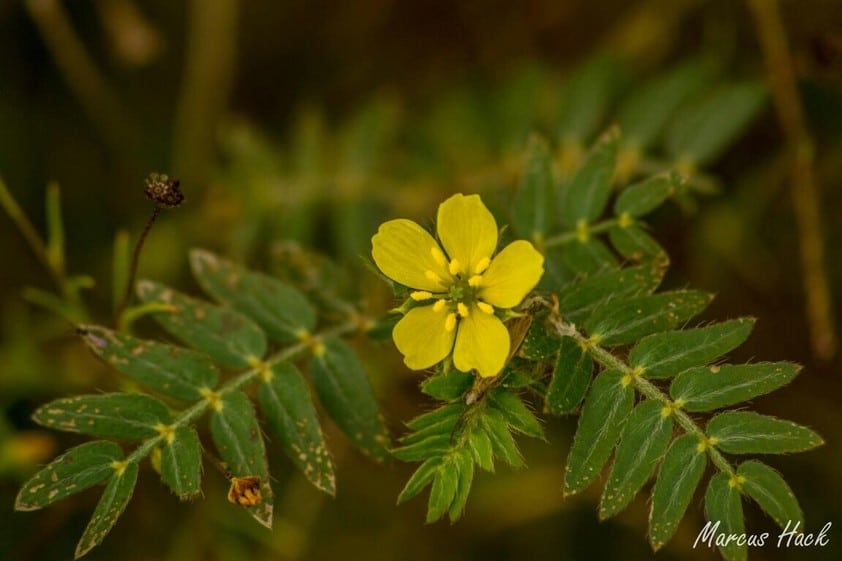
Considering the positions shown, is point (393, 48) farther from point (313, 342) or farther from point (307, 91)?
point (313, 342)

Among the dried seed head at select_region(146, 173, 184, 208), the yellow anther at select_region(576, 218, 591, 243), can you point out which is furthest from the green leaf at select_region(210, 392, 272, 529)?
the yellow anther at select_region(576, 218, 591, 243)

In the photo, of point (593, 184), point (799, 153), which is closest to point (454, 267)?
point (593, 184)

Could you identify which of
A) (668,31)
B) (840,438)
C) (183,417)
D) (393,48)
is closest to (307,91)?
(393,48)

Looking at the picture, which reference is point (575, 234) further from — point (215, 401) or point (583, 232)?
point (215, 401)

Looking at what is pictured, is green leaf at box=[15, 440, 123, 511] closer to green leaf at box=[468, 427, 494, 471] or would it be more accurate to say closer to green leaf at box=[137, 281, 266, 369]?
green leaf at box=[137, 281, 266, 369]

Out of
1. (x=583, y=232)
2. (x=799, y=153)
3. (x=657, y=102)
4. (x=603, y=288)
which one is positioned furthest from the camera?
(x=799, y=153)

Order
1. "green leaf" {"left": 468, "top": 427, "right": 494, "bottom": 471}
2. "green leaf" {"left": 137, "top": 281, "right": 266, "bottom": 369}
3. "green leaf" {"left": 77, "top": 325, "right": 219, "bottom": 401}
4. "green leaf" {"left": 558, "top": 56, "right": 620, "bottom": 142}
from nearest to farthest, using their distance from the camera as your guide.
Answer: "green leaf" {"left": 468, "top": 427, "right": 494, "bottom": 471}, "green leaf" {"left": 77, "top": 325, "right": 219, "bottom": 401}, "green leaf" {"left": 137, "top": 281, "right": 266, "bottom": 369}, "green leaf" {"left": 558, "top": 56, "right": 620, "bottom": 142}

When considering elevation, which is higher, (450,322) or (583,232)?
(583,232)
